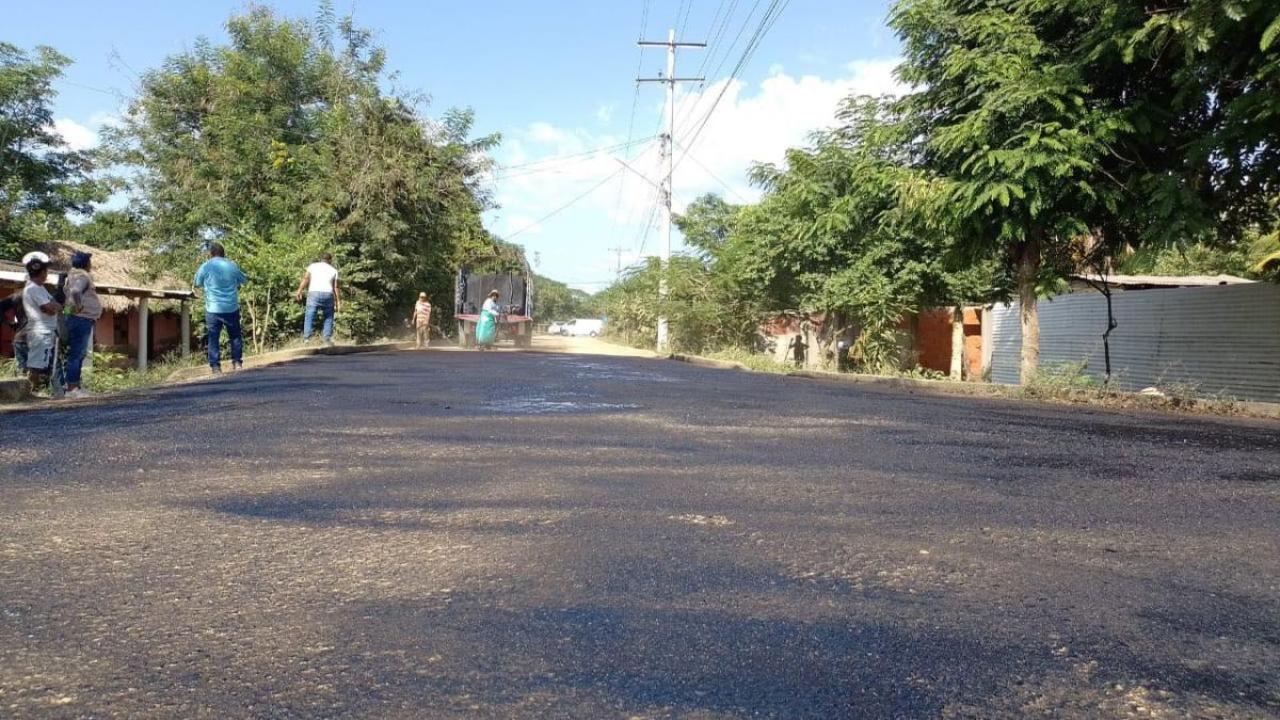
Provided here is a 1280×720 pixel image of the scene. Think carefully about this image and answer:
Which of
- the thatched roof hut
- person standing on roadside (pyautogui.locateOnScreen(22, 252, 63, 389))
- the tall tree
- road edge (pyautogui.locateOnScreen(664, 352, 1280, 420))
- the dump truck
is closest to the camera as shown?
person standing on roadside (pyautogui.locateOnScreen(22, 252, 63, 389))

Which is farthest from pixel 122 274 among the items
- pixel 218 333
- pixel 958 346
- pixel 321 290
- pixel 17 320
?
pixel 958 346

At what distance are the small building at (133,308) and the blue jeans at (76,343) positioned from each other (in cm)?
1427

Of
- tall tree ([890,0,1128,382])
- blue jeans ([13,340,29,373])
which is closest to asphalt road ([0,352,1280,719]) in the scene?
blue jeans ([13,340,29,373])

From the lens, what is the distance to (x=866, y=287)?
20.1 m

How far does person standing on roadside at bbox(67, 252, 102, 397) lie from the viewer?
9.17 meters

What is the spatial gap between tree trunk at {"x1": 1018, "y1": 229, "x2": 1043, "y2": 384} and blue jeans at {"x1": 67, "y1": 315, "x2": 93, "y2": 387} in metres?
11.6

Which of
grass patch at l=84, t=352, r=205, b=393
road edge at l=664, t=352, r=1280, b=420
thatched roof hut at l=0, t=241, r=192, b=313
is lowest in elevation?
grass patch at l=84, t=352, r=205, b=393

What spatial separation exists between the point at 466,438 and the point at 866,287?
15125mm

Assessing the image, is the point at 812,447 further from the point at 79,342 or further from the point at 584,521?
the point at 79,342

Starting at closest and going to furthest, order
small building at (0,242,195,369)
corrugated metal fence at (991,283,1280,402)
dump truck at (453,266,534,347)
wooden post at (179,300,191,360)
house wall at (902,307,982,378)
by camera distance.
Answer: corrugated metal fence at (991,283,1280,402) → house wall at (902,307,982,378) → wooden post at (179,300,191,360) → small building at (0,242,195,369) → dump truck at (453,266,534,347)

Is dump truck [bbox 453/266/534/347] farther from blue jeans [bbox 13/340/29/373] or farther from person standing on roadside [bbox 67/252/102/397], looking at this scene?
person standing on roadside [bbox 67/252/102/397]

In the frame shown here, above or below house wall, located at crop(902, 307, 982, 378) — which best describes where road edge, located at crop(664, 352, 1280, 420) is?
below

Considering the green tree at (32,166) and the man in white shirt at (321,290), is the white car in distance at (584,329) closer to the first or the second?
the green tree at (32,166)

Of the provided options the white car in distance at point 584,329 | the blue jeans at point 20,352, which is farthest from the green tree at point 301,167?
the white car in distance at point 584,329
